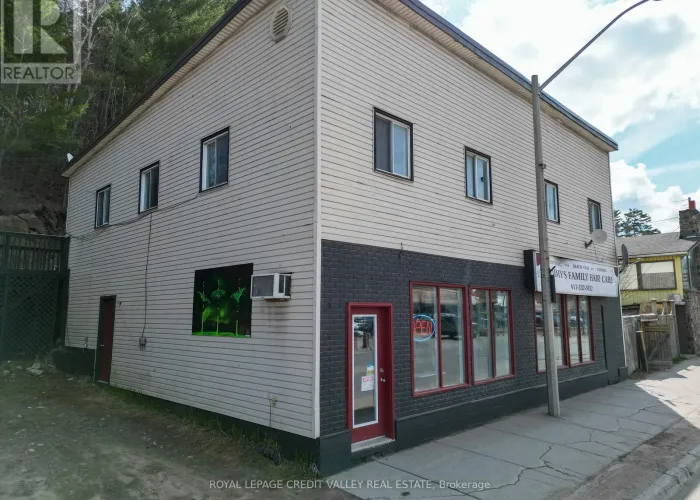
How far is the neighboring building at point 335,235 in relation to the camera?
6992 millimetres

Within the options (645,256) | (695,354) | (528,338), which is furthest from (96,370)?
(645,256)

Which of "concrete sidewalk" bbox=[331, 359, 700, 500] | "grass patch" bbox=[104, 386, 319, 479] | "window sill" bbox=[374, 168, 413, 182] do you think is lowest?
"concrete sidewalk" bbox=[331, 359, 700, 500]

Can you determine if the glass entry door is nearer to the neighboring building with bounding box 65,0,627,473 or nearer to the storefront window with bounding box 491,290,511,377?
the neighboring building with bounding box 65,0,627,473

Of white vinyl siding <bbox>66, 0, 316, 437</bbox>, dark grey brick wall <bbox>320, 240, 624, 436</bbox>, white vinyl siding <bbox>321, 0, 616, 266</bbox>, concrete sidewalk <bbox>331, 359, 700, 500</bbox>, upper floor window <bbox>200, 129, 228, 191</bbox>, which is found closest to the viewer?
concrete sidewalk <bbox>331, 359, 700, 500</bbox>

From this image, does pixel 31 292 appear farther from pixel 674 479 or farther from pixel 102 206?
pixel 674 479

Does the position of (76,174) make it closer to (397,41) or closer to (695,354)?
(397,41)

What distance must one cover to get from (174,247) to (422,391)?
593cm

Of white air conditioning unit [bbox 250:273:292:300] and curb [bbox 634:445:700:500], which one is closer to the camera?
curb [bbox 634:445:700:500]

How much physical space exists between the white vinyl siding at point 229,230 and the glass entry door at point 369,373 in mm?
895

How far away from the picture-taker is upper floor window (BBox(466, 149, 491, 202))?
10047 millimetres

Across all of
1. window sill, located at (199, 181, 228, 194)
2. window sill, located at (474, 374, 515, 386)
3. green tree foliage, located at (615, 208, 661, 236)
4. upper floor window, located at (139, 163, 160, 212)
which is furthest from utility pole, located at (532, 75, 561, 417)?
green tree foliage, located at (615, 208, 661, 236)

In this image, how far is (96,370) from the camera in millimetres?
12406

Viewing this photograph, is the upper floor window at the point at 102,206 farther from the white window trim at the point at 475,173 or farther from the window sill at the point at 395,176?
the white window trim at the point at 475,173
